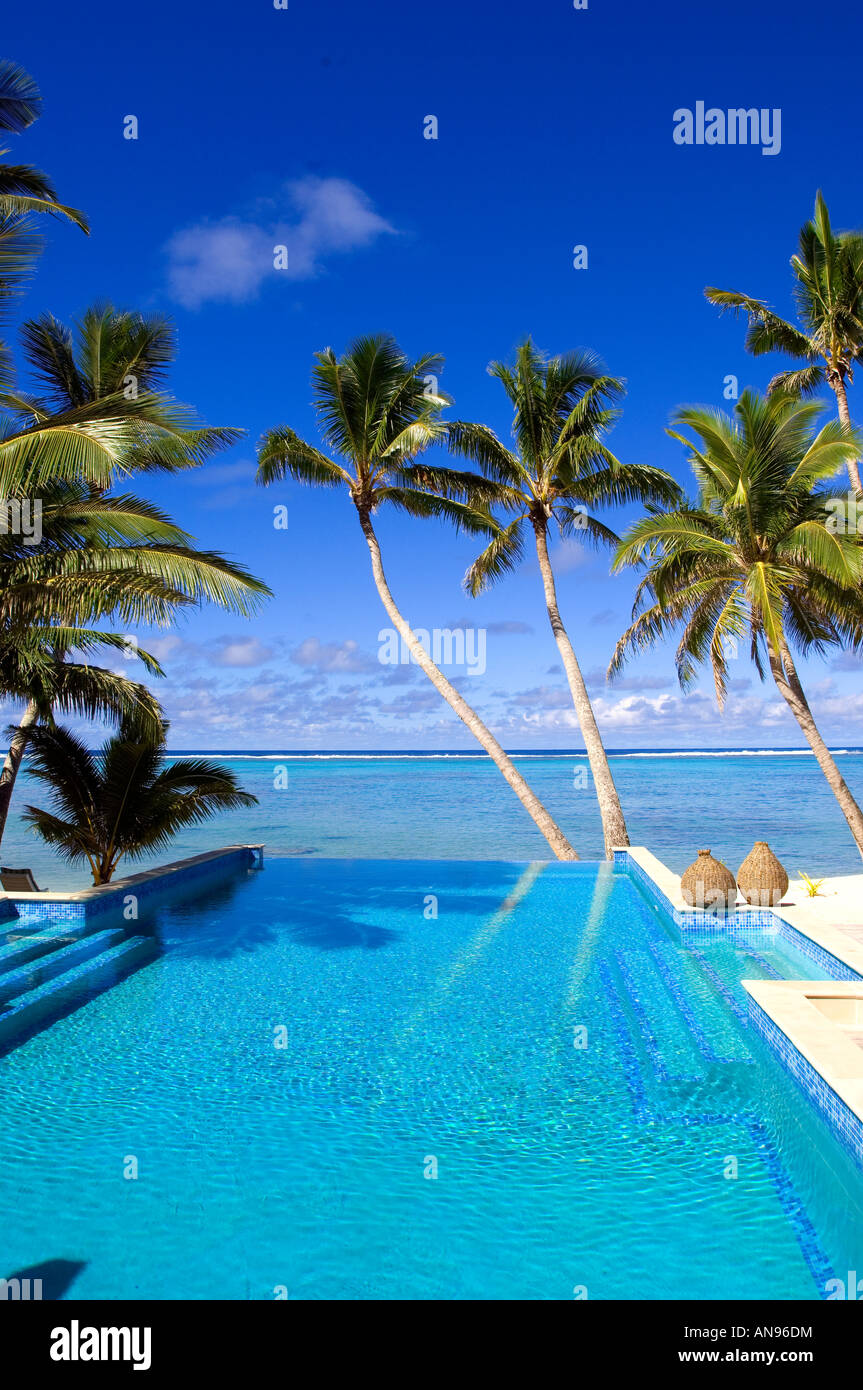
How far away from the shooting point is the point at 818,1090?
3.92m

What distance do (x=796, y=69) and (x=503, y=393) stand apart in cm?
545

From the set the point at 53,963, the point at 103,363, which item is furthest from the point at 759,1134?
the point at 103,363

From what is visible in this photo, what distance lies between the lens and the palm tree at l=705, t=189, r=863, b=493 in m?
12.6

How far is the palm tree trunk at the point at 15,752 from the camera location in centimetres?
932

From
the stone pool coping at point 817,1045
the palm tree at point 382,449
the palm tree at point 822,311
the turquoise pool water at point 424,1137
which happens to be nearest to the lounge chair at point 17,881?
the turquoise pool water at point 424,1137

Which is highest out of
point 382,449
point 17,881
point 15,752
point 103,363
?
point 103,363

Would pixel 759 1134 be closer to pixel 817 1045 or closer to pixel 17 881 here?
pixel 817 1045

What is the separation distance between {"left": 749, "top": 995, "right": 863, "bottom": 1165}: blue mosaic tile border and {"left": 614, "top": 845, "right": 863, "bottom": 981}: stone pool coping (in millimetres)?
1236

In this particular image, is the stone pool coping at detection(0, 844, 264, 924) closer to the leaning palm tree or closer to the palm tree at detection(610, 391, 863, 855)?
the leaning palm tree

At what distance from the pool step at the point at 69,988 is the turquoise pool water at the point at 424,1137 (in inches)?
7.4

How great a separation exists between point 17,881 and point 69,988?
3769mm
